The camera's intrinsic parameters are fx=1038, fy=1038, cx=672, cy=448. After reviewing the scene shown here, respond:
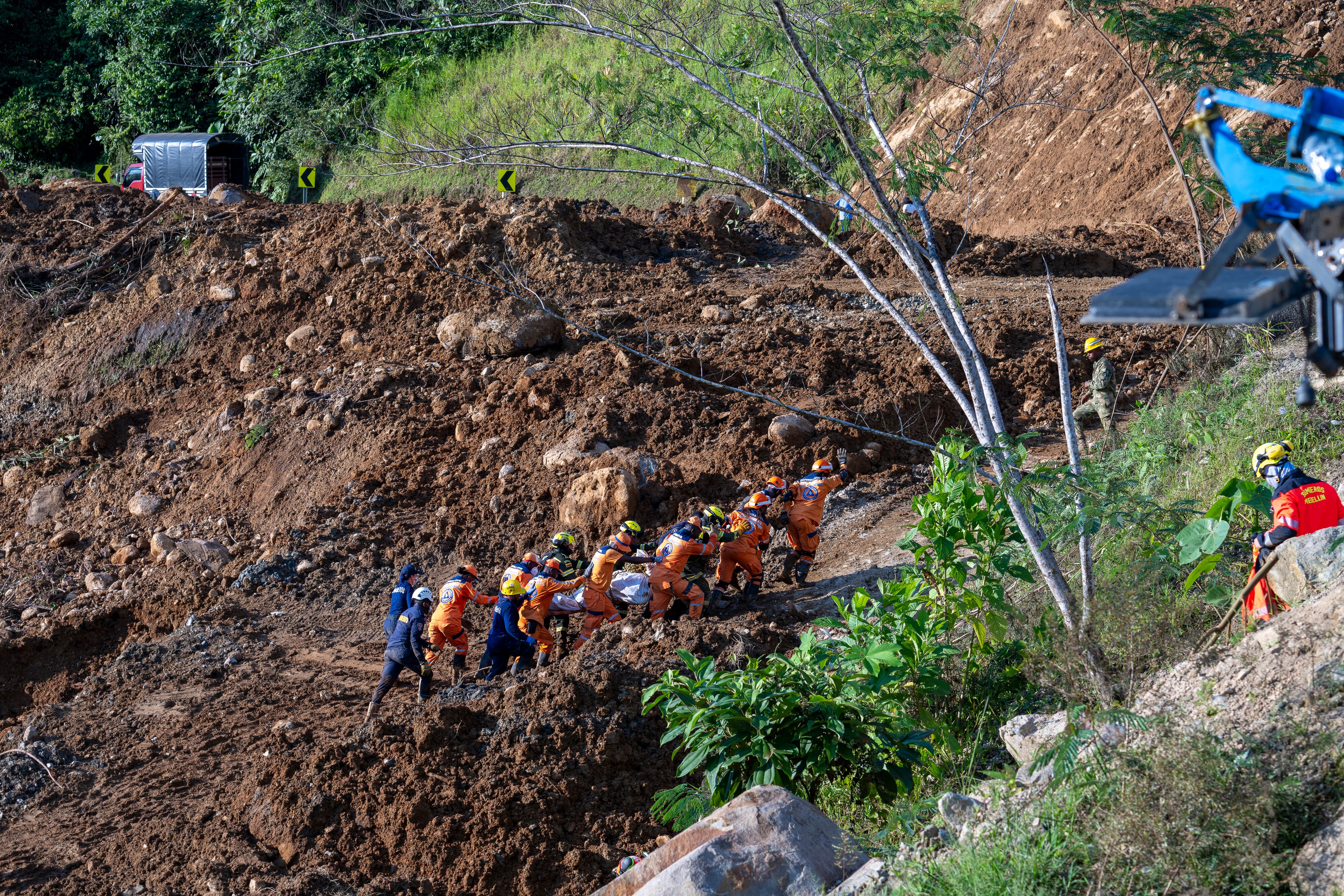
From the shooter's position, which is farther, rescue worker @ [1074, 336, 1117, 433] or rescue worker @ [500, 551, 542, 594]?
rescue worker @ [1074, 336, 1117, 433]

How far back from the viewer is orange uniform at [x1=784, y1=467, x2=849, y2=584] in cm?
873

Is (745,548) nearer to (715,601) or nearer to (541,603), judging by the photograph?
(715,601)

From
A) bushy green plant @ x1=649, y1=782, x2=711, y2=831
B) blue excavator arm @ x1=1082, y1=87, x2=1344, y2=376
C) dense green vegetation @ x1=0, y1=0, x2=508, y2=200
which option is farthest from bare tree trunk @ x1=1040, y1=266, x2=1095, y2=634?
dense green vegetation @ x1=0, y1=0, x2=508, y2=200

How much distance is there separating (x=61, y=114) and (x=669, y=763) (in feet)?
99.8

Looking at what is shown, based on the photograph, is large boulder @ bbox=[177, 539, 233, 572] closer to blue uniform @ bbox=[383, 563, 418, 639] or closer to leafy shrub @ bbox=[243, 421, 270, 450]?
leafy shrub @ bbox=[243, 421, 270, 450]

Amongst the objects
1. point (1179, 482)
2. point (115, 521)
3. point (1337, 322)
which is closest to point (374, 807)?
point (1337, 322)

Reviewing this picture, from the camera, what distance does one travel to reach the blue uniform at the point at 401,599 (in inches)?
327

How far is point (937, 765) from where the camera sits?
520cm

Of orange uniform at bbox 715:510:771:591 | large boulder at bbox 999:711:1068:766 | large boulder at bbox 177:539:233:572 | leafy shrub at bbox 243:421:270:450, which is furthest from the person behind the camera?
leafy shrub at bbox 243:421:270:450

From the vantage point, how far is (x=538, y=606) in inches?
318

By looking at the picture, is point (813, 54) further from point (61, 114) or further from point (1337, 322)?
point (61, 114)

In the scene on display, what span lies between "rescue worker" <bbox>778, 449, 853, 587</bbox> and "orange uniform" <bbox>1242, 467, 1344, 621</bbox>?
144 inches

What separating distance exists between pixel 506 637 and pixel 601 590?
2.73ft

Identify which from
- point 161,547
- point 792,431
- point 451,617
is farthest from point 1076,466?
point 161,547
